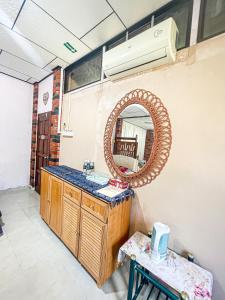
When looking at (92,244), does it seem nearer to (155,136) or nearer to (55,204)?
(55,204)

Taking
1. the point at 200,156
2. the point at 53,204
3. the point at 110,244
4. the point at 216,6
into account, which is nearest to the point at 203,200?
the point at 200,156

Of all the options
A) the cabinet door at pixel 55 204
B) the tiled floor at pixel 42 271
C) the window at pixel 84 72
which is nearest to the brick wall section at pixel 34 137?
the window at pixel 84 72

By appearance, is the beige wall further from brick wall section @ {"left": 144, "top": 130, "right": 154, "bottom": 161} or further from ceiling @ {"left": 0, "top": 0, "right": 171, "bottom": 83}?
ceiling @ {"left": 0, "top": 0, "right": 171, "bottom": 83}

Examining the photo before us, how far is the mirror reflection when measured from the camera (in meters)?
1.64

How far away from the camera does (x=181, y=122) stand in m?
1.40

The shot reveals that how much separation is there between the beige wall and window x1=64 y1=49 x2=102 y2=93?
2.98 feet

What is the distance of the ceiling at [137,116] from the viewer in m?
1.63

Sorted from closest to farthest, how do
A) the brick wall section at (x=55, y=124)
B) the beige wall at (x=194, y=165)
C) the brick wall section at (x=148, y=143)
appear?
the beige wall at (x=194, y=165), the brick wall section at (x=148, y=143), the brick wall section at (x=55, y=124)

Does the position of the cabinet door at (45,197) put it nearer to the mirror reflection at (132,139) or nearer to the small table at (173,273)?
the mirror reflection at (132,139)

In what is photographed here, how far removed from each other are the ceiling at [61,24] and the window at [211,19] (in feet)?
1.31

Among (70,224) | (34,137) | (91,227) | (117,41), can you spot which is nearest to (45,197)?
(70,224)

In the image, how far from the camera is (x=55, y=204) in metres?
2.13

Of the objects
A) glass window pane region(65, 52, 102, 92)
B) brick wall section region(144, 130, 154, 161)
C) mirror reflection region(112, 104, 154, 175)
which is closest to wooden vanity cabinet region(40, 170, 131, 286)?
mirror reflection region(112, 104, 154, 175)

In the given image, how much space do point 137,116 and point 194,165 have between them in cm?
81
